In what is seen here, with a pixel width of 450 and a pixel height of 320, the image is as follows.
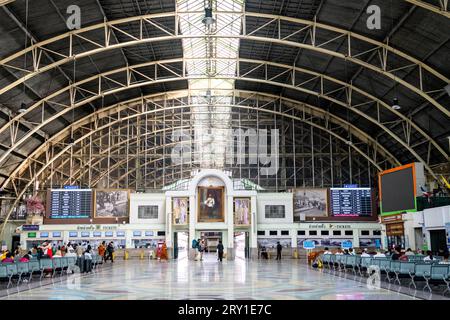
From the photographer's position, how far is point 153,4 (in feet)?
92.7

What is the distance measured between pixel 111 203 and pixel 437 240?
26.5m

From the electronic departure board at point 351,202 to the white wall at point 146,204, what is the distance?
15.3 metres

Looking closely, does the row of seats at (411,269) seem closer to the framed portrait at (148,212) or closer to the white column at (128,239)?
the framed portrait at (148,212)

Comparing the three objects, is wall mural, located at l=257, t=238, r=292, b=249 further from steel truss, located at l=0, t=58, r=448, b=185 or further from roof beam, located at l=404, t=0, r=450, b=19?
roof beam, located at l=404, t=0, r=450, b=19

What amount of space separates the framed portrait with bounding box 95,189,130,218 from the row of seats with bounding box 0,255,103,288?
1704cm

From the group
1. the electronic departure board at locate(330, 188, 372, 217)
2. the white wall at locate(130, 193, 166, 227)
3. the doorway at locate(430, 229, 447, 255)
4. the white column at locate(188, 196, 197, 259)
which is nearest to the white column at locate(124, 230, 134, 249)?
the white wall at locate(130, 193, 166, 227)

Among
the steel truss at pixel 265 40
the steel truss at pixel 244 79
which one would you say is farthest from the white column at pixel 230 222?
the steel truss at pixel 265 40

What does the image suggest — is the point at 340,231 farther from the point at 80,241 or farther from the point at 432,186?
the point at 80,241

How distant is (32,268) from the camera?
57.5ft

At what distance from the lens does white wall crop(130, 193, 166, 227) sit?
1634 inches

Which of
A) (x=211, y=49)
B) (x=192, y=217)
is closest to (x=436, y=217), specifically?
(x=192, y=217)

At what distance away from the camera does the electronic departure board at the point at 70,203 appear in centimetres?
3953

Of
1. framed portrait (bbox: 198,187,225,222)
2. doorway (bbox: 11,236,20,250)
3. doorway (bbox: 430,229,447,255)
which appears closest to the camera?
doorway (bbox: 430,229,447,255)
